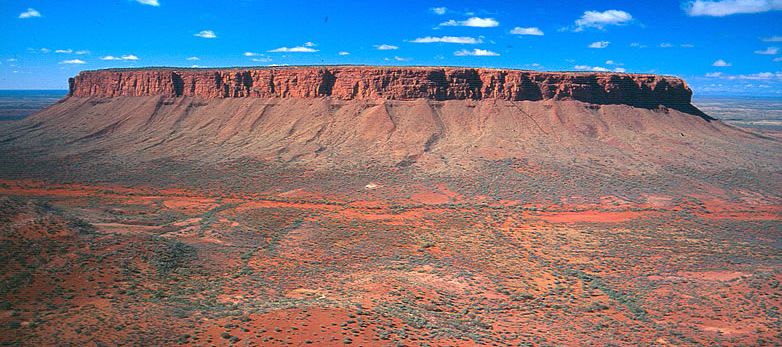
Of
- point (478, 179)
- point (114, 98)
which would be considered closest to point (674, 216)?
point (478, 179)

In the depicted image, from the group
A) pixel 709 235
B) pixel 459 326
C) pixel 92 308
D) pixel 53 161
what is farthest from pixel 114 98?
pixel 709 235

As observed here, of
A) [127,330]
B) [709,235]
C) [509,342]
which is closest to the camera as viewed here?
[127,330]

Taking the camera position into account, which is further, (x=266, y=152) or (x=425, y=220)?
(x=266, y=152)

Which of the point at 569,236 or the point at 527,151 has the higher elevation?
the point at 527,151

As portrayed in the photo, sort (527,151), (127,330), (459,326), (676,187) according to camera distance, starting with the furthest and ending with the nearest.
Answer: (527,151), (676,187), (459,326), (127,330)

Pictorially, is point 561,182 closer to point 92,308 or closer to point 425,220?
point 425,220

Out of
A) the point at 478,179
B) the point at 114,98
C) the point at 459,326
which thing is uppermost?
the point at 114,98
